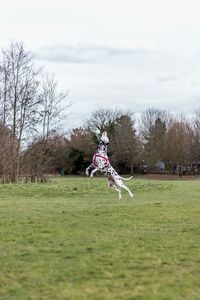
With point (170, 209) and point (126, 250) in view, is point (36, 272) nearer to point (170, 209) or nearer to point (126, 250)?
point (126, 250)

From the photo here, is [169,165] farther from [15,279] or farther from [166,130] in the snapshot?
[15,279]

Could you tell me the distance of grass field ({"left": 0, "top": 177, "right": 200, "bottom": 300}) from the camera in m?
7.01

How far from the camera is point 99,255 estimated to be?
9438mm

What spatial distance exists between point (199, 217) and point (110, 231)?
14.2 ft

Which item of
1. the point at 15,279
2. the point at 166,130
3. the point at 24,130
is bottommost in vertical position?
the point at 15,279

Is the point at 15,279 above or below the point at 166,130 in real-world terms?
below

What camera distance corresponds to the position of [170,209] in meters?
18.5

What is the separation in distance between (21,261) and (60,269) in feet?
3.18

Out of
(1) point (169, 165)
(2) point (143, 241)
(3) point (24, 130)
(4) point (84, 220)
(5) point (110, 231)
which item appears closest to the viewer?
(2) point (143, 241)

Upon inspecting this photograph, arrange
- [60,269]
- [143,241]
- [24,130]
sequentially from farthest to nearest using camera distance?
[24,130] < [143,241] < [60,269]

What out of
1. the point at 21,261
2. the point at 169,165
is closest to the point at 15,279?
the point at 21,261

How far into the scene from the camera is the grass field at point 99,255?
7.01 m

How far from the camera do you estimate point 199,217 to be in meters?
16.0

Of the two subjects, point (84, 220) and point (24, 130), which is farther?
point (24, 130)
